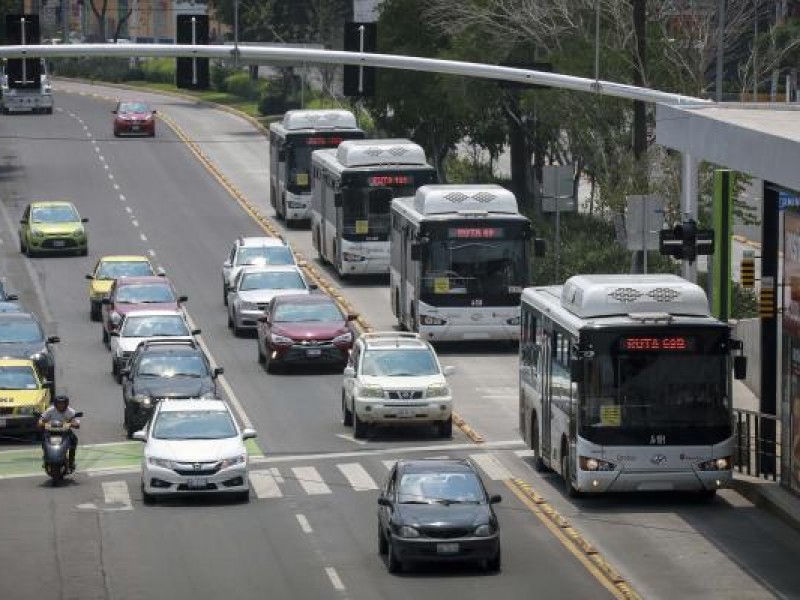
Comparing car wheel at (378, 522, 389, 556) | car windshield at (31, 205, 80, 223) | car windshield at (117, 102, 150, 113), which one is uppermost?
car windshield at (117, 102, 150, 113)

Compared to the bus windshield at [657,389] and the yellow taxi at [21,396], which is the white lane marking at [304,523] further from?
the yellow taxi at [21,396]

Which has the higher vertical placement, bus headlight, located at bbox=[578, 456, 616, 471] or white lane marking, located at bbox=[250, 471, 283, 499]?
bus headlight, located at bbox=[578, 456, 616, 471]

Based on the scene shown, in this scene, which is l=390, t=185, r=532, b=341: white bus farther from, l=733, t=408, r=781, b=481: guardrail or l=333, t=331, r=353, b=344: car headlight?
l=733, t=408, r=781, b=481: guardrail

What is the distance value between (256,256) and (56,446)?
69.8 feet

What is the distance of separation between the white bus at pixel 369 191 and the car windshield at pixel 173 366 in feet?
55.0

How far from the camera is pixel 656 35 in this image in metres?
61.2

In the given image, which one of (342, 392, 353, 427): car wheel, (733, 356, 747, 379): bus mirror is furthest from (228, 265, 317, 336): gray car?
(733, 356, 747, 379): bus mirror

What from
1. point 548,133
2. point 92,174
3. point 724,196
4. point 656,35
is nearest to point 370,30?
point 724,196

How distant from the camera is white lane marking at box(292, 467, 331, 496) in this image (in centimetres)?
3447

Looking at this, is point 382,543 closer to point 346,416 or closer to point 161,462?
point 161,462

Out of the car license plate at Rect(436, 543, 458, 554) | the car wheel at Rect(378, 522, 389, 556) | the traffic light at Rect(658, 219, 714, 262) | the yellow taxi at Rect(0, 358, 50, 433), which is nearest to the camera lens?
the car license plate at Rect(436, 543, 458, 554)

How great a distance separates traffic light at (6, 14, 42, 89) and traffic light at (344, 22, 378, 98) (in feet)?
18.2

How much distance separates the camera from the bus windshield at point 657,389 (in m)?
31.6

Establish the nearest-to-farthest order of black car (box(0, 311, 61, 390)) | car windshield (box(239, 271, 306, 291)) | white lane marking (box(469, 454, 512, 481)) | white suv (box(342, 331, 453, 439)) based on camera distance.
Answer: white lane marking (box(469, 454, 512, 481)) → white suv (box(342, 331, 453, 439)) → black car (box(0, 311, 61, 390)) → car windshield (box(239, 271, 306, 291))
